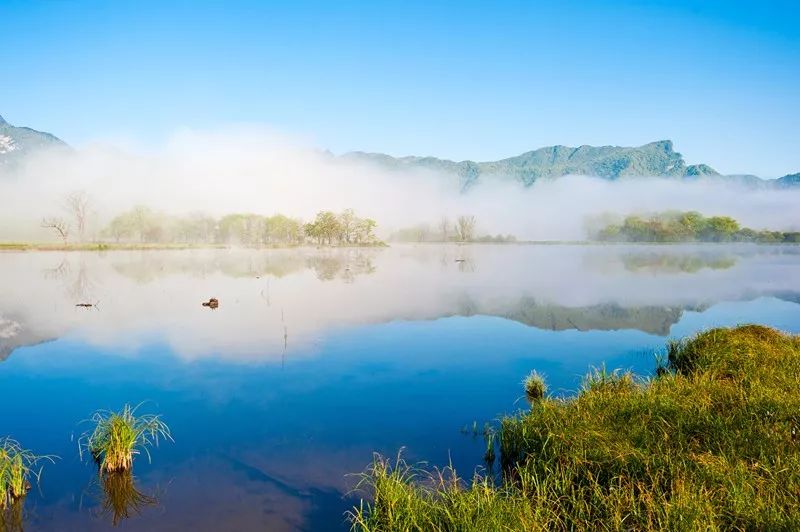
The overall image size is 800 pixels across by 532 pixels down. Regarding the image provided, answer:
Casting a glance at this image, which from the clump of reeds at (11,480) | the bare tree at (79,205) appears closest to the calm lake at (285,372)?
the clump of reeds at (11,480)

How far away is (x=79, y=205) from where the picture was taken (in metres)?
140

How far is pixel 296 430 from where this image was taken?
42.1 ft

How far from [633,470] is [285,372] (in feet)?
42.0

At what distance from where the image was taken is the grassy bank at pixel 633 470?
23.0 ft

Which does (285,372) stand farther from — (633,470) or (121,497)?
(633,470)

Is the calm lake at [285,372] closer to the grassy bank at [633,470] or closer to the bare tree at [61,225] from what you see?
the grassy bank at [633,470]

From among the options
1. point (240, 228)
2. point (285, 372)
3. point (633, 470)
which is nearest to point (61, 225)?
point (240, 228)

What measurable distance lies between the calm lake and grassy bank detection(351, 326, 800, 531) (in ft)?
4.71

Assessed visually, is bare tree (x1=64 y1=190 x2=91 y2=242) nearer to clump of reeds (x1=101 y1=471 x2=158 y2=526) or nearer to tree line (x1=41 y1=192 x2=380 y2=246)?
tree line (x1=41 y1=192 x2=380 y2=246)

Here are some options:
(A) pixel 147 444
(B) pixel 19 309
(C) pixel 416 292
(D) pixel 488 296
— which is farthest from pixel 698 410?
(B) pixel 19 309

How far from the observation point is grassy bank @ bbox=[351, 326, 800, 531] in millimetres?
7012

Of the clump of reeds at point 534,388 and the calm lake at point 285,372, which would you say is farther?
the clump of reeds at point 534,388

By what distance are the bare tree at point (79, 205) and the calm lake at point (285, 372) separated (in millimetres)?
113424

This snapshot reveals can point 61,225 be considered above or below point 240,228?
above
